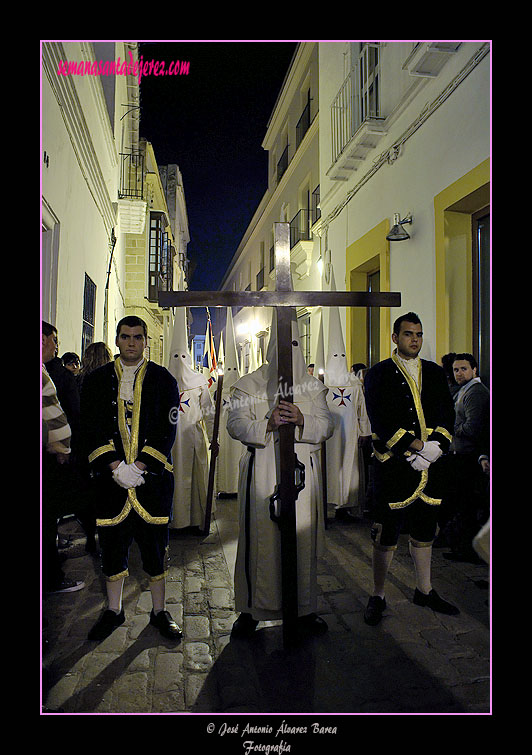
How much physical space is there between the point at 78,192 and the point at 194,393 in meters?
2.94

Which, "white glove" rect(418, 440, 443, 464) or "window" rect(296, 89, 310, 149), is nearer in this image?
"white glove" rect(418, 440, 443, 464)

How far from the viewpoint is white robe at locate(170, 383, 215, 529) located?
5336 mm

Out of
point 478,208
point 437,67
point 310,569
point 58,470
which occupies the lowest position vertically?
point 310,569

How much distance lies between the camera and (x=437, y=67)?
531cm

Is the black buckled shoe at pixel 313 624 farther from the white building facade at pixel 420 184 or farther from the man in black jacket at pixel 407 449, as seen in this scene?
the white building facade at pixel 420 184

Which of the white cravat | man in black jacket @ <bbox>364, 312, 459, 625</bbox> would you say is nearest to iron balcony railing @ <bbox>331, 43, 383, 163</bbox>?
man in black jacket @ <bbox>364, 312, 459, 625</bbox>

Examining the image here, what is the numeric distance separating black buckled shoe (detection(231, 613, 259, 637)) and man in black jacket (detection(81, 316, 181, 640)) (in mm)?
322

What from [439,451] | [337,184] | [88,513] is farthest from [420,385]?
[337,184]

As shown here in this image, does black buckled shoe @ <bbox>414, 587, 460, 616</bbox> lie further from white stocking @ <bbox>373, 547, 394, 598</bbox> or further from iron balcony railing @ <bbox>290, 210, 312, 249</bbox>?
iron balcony railing @ <bbox>290, 210, 312, 249</bbox>

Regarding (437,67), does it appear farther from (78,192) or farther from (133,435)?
(133,435)

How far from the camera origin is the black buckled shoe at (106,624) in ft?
10.1

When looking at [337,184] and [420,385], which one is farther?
[337,184]

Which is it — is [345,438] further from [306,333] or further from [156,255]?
[156,255]

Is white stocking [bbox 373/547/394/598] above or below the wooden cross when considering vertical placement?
below
